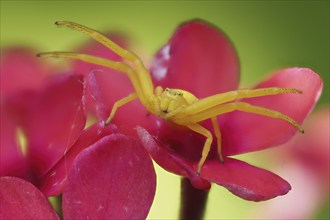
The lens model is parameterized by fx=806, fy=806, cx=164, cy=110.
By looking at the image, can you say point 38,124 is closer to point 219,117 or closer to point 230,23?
point 219,117

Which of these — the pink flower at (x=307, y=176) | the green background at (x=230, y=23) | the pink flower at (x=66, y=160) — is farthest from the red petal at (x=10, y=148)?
the green background at (x=230, y=23)

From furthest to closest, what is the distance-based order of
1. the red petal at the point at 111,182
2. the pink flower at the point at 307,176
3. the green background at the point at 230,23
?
the green background at the point at 230,23
the pink flower at the point at 307,176
the red petal at the point at 111,182

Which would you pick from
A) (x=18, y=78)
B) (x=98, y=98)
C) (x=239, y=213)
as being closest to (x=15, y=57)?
(x=18, y=78)

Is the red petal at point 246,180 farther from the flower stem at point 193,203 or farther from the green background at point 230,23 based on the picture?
the green background at point 230,23

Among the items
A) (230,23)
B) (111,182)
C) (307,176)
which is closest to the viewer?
(111,182)

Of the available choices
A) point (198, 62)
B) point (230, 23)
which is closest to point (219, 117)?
point (198, 62)

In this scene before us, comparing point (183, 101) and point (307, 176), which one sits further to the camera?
point (307, 176)
